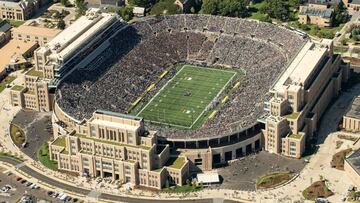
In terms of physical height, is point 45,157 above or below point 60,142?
below

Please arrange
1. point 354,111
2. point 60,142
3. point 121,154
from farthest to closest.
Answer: point 354,111 < point 60,142 < point 121,154

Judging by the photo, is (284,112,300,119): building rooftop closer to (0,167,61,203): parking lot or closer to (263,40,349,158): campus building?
(263,40,349,158): campus building

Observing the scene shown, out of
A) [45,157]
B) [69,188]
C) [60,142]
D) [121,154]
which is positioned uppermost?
[121,154]

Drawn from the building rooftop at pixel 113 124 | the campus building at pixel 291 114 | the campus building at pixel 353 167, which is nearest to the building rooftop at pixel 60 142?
the building rooftop at pixel 113 124

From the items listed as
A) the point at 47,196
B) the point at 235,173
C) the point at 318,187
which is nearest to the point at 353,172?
the point at 318,187

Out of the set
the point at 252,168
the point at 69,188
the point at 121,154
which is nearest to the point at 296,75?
the point at 252,168

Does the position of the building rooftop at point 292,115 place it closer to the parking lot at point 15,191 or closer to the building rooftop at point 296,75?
the building rooftop at point 296,75

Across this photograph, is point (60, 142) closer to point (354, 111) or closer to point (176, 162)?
point (176, 162)
